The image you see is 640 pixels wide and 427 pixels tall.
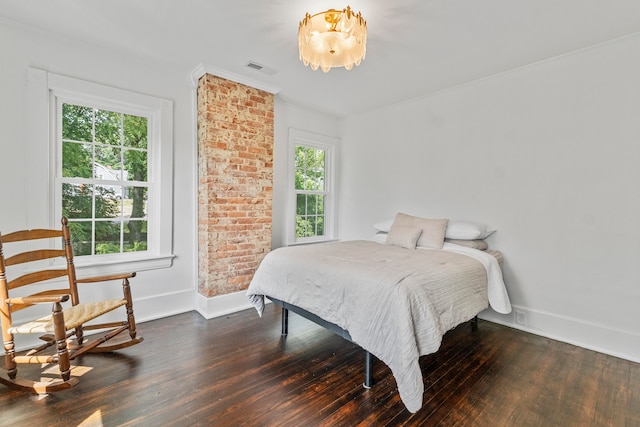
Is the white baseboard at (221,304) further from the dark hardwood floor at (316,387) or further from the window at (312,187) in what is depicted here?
the window at (312,187)

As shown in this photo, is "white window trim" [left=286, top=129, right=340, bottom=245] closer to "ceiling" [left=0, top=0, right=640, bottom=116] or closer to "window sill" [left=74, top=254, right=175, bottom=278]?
"ceiling" [left=0, top=0, right=640, bottom=116]

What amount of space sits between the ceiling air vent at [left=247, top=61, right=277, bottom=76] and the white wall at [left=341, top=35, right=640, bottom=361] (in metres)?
1.94

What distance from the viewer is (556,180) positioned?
2896mm

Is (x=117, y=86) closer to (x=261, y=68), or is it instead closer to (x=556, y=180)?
(x=261, y=68)

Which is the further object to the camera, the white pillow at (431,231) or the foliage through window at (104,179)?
the white pillow at (431,231)

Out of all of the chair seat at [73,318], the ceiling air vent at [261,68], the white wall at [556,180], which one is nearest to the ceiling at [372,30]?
the ceiling air vent at [261,68]

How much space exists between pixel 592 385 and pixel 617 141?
1971 millimetres

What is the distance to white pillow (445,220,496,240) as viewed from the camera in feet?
10.4

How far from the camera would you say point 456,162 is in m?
3.64

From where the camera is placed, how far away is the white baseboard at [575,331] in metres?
2.50

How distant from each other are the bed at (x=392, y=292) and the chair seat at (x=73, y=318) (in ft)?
3.80

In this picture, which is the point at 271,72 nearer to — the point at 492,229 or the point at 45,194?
the point at 45,194

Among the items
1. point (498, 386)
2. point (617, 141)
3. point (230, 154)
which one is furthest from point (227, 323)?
point (617, 141)

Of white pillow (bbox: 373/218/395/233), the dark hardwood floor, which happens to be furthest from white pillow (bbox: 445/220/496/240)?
the dark hardwood floor
